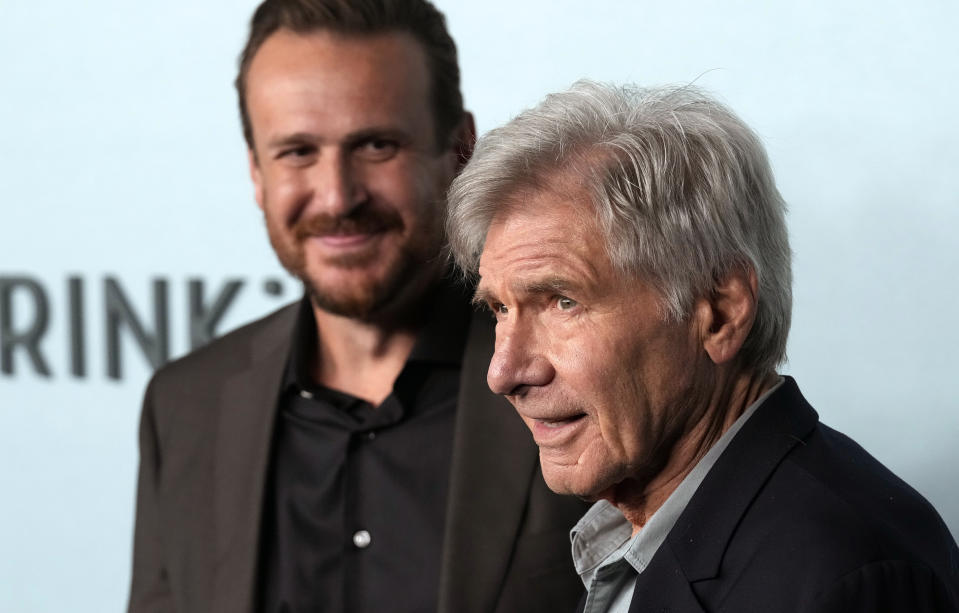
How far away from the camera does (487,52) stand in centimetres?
200

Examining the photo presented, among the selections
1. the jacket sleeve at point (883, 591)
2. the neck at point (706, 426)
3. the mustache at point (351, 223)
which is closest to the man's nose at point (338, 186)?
the mustache at point (351, 223)

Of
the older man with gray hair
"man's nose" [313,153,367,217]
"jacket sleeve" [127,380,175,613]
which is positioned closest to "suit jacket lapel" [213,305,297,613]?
"jacket sleeve" [127,380,175,613]

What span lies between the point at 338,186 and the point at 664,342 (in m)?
0.66

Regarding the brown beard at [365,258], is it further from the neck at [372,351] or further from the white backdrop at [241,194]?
the white backdrop at [241,194]

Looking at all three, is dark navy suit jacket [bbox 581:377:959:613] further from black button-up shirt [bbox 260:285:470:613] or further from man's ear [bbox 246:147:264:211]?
man's ear [bbox 246:147:264:211]

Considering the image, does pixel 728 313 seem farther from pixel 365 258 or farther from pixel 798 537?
pixel 365 258

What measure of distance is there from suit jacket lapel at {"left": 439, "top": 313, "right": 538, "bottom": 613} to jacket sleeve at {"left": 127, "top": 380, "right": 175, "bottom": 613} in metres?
0.53

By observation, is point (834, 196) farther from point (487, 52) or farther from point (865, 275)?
point (487, 52)

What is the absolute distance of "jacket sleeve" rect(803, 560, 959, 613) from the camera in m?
0.86

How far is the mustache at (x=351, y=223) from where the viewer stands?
1.56 metres

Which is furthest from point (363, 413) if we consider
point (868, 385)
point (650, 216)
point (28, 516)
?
point (28, 516)

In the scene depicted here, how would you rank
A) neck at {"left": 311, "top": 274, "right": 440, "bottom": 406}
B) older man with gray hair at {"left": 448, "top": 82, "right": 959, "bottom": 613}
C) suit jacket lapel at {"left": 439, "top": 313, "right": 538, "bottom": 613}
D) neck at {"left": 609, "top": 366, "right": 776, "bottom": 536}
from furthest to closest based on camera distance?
neck at {"left": 311, "top": 274, "right": 440, "bottom": 406} < suit jacket lapel at {"left": 439, "top": 313, "right": 538, "bottom": 613} < neck at {"left": 609, "top": 366, "right": 776, "bottom": 536} < older man with gray hair at {"left": 448, "top": 82, "right": 959, "bottom": 613}

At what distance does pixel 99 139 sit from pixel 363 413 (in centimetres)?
104

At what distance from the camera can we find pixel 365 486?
158 centimetres
